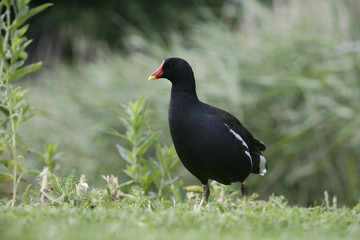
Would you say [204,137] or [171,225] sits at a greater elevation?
[204,137]

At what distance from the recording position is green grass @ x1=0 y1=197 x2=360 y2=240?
2.13 m

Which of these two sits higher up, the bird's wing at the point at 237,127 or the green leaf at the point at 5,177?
the bird's wing at the point at 237,127

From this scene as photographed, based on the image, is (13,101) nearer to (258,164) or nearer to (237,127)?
(237,127)

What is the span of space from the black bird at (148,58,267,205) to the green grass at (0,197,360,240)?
60 centimetres

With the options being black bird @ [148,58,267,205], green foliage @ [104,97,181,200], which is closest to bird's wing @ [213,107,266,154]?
black bird @ [148,58,267,205]

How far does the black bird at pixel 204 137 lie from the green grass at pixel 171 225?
60 centimetres

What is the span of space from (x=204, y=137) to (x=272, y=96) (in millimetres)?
2529

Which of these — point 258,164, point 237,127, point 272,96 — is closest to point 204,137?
point 237,127

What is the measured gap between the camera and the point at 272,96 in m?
5.64

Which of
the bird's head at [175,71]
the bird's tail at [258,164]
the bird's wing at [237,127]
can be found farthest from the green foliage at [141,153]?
the bird's tail at [258,164]

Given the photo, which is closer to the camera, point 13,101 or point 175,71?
point 13,101

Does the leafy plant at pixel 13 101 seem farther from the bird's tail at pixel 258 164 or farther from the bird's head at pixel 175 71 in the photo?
the bird's tail at pixel 258 164

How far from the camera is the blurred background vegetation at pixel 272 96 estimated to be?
5.29 m

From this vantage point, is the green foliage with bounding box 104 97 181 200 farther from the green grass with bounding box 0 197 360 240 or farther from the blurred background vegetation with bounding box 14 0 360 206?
the blurred background vegetation with bounding box 14 0 360 206
